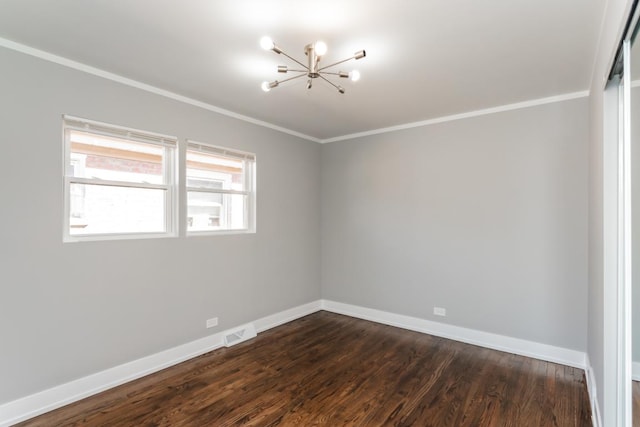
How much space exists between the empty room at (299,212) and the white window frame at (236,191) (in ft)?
0.08

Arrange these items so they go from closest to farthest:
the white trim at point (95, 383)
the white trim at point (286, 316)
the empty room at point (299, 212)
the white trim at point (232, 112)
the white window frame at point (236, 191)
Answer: the empty room at point (299, 212) → the white trim at point (95, 383) → the white trim at point (232, 112) → the white window frame at point (236, 191) → the white trim at point (286, 316)

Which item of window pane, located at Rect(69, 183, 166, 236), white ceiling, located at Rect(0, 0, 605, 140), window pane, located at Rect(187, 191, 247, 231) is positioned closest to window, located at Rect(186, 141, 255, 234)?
window pane, located at Rect(187, 191, 247, 231)

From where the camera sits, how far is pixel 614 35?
1647mm

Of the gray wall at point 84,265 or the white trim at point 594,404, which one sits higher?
the gray wall at point 84,265

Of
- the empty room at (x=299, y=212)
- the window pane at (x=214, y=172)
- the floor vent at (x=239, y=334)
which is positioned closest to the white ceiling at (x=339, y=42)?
the empty room at (x=299, y=212)

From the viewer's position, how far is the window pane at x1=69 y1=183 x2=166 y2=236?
8.92ft

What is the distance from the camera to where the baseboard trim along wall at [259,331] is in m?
2.37

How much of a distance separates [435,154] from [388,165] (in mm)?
659

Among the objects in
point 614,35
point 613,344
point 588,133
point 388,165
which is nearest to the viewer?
point 614,35

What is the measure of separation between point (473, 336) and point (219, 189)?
11.3 feet

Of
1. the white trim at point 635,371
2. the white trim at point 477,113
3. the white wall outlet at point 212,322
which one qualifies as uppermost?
the white trim at point 477,113

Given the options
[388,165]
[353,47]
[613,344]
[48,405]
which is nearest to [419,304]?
[388,165]

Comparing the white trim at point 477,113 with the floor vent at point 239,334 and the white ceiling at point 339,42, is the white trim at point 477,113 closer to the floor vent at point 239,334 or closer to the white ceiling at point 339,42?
the white ceiling at point 339,42

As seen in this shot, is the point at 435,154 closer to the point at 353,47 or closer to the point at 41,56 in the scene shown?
the point at 353,47
